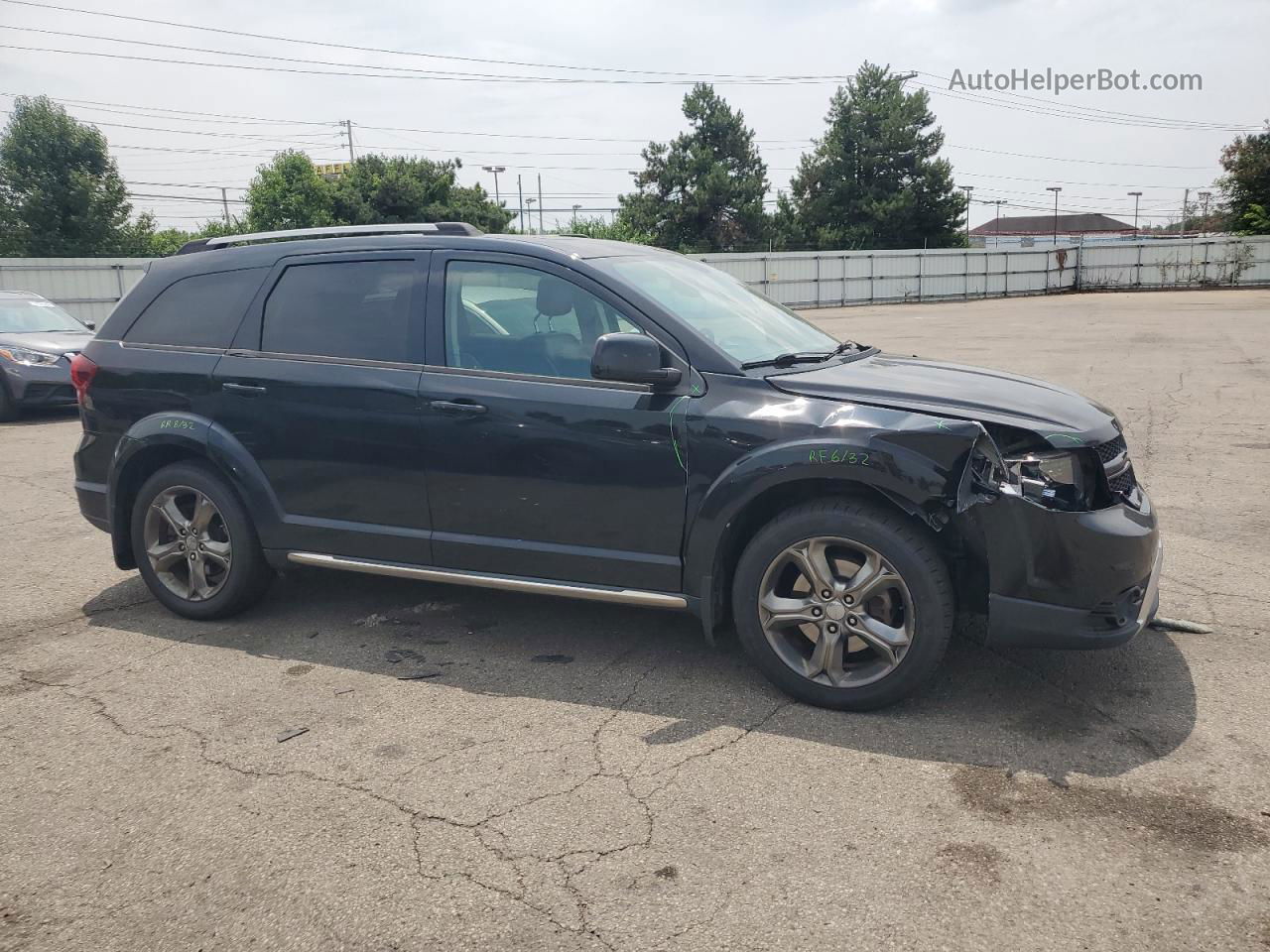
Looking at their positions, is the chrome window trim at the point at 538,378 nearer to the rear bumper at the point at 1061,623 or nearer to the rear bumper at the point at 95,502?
the rear bumper at the point at 1061,623

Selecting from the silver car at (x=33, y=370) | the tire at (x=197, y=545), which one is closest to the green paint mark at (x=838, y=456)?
the tire at (x=197, y=545)

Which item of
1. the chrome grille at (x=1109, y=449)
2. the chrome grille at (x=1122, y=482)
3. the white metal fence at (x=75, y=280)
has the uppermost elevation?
the white metal fence at (x=75, y=280)

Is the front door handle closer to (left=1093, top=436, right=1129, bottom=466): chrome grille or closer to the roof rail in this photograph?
the roof rail

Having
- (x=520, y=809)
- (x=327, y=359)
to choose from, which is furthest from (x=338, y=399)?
(x=520, y=809)

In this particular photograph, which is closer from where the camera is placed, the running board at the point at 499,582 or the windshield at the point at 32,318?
the running board at the point at 499,582

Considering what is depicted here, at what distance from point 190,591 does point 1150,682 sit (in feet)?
14.1

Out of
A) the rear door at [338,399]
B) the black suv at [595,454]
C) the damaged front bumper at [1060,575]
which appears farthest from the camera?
the rear door at [338,399]

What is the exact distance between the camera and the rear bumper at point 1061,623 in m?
3.56

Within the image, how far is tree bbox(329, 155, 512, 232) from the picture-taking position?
56.3m

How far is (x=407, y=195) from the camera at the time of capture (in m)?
56.2

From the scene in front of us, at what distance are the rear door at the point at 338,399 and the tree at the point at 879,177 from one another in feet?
189

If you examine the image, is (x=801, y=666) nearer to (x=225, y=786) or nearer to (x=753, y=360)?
(x=753, y=360)

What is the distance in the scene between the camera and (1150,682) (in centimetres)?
403

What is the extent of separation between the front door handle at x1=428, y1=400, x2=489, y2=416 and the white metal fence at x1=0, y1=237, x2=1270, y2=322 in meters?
32.5
